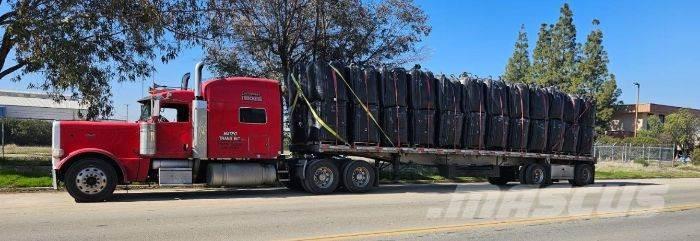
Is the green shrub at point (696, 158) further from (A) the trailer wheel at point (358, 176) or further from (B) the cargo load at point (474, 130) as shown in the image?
(A) the trailer wheel at point (358, 176)

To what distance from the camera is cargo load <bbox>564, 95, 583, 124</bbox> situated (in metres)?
22.2

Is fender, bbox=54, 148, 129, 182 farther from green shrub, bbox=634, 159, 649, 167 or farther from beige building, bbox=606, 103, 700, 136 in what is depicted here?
beige building, bbox=606, 103, 700, 136

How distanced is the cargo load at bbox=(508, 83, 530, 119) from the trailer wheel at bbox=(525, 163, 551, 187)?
66.4 inches

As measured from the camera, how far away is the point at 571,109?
73.2ft

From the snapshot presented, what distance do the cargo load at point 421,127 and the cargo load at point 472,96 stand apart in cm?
135

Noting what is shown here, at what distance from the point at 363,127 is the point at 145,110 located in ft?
18.2

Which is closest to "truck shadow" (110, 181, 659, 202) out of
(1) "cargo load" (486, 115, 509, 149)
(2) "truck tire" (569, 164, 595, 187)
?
(1) "cargo load" (486, 115, 509, 149)

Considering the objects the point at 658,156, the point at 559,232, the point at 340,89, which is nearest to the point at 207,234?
the point at 559,232

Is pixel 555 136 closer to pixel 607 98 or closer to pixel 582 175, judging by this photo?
pixel 582 175

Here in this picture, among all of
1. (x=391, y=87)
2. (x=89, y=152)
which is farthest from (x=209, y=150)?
(x=391, y=87)

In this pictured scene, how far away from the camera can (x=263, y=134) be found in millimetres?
16141

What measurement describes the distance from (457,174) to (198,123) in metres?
7.97

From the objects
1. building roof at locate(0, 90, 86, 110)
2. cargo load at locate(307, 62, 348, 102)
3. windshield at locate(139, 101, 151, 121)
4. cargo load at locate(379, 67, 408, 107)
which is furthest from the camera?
building roof at locate(0, 90, 86, 110)

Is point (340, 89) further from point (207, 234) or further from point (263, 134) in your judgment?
point (207, 234)
